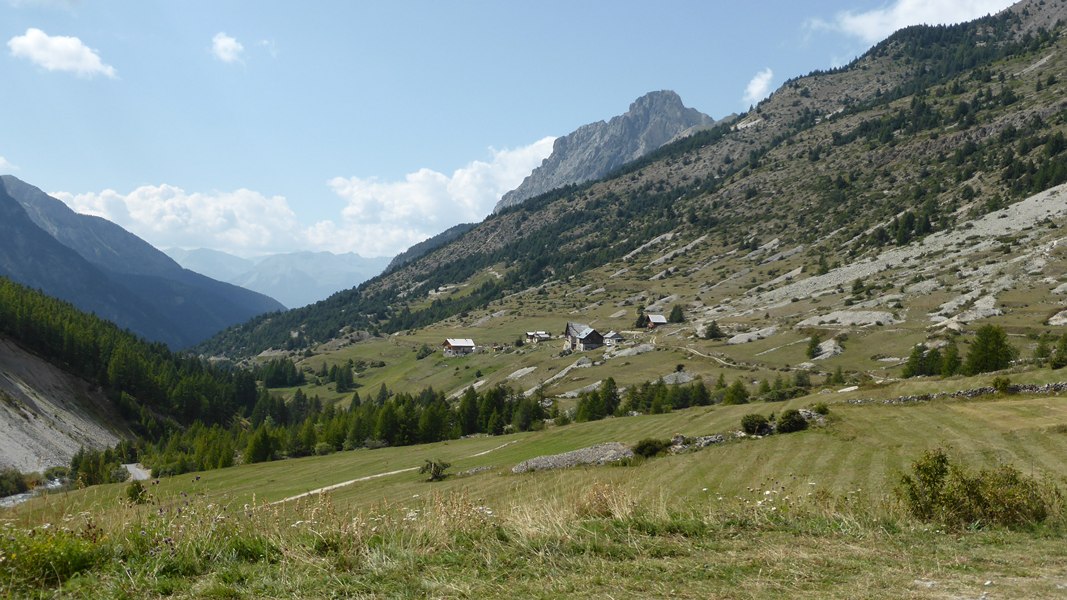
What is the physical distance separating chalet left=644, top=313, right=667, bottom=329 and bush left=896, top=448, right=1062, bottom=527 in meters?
129

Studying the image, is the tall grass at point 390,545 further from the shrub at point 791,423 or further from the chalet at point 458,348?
the chalet at point 458,348

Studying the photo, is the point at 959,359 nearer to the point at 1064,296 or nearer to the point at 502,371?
the point at 1064,296

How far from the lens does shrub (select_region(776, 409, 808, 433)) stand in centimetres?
3944

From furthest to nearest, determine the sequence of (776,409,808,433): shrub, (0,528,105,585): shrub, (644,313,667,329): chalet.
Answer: (644,313,667,329): chalet, (776,409,808,433): shrub, (0,528,105,585): shrub

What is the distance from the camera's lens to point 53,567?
7.11 m

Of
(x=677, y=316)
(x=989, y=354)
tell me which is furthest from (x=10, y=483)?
(x=677, y=316)

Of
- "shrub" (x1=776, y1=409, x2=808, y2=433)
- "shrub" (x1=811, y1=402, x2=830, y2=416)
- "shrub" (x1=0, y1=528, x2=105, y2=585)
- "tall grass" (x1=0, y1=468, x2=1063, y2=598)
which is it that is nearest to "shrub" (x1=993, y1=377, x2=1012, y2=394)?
"shrub" (x1=811, y1=402, x2=830, y2=416)

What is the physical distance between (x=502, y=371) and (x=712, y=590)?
12306cm

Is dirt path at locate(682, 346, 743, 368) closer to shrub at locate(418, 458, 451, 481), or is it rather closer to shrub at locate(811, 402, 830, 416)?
shrub at locate(811, 402, 830, 416)

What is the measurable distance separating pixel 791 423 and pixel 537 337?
412 feet

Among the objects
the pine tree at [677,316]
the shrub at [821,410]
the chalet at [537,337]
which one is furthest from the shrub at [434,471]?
the chalet at [537,337]

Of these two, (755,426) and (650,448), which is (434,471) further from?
(755,426)

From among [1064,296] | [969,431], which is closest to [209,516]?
[969,431]

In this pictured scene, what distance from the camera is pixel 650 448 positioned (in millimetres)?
40562
